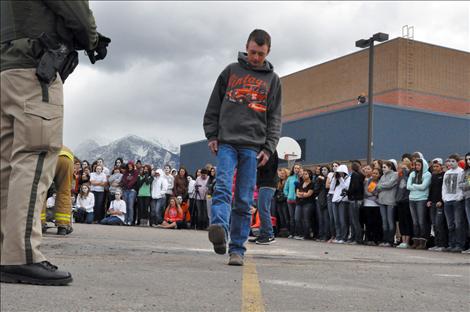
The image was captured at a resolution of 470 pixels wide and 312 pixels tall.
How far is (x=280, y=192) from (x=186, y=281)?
13495 mm

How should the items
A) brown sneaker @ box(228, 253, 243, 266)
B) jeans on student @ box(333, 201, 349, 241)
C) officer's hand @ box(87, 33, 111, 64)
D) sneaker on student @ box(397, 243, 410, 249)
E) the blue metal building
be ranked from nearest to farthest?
officer's hand @ box(87, 33, 111, 64)
brown sneaker @ box(228, 253, 243, 266)
sneaker on student @ box(397, 243, 410, 249)
jeans on student @ box(333, 201, 349, 241)
the blue metal building

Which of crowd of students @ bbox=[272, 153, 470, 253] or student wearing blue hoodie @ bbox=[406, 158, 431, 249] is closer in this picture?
crowd of students @ bbox=[272, 153, 470, 253]

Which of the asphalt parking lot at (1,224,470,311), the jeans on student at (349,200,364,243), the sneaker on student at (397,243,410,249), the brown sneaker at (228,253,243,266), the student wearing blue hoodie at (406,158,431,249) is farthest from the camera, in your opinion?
the jeans on student at (349,200,364,243)

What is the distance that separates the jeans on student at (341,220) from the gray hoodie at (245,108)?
9.14 meters

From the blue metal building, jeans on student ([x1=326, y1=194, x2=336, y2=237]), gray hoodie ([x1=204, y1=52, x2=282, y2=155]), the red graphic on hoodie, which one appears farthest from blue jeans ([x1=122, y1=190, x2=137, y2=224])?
the blue metal building

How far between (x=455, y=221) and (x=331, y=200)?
3724 millimetres

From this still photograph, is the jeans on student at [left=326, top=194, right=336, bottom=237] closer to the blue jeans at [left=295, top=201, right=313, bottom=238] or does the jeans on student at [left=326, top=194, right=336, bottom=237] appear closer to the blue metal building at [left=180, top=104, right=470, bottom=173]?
the blue jeans at [left=295, top=201, right=313, bottom=238]

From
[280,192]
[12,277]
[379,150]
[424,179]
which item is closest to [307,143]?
[379,150]

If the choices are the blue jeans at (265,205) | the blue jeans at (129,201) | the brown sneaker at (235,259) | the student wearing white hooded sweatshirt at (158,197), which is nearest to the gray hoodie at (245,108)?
the brown sneaker at (235,259)

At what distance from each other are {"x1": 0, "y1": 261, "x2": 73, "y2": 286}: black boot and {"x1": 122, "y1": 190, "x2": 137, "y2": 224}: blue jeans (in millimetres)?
16641

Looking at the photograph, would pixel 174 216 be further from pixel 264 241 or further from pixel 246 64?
pixel 246 64

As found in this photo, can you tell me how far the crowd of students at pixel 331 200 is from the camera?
41.8ft

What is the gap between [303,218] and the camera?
1644cm

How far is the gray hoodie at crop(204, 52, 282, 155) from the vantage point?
595 cm
